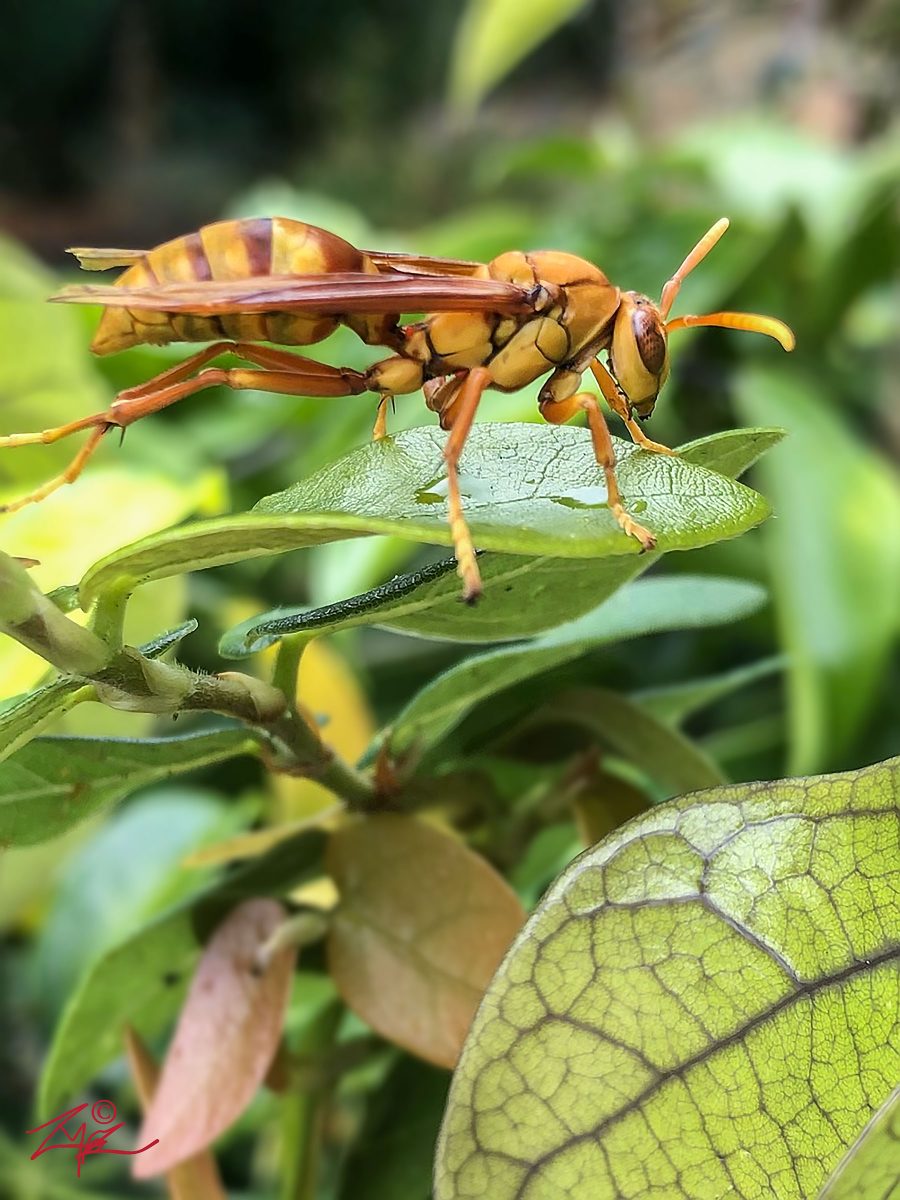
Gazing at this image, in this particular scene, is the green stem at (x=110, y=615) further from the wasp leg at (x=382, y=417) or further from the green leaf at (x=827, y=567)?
the green leaf at (x=827, y=567)

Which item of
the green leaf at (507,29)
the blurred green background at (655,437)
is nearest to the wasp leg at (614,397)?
the blurred green background at (655,437)

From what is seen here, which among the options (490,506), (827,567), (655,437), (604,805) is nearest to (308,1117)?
(604,805)

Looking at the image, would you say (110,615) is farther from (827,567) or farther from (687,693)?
(827,567)

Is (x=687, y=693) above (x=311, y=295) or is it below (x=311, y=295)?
below

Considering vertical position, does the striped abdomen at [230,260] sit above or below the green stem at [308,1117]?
above

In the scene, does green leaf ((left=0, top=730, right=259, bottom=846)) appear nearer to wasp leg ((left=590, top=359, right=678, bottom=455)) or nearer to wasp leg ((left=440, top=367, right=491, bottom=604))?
wasp leg ((left=440, top=367, right=491, bottom=604))
